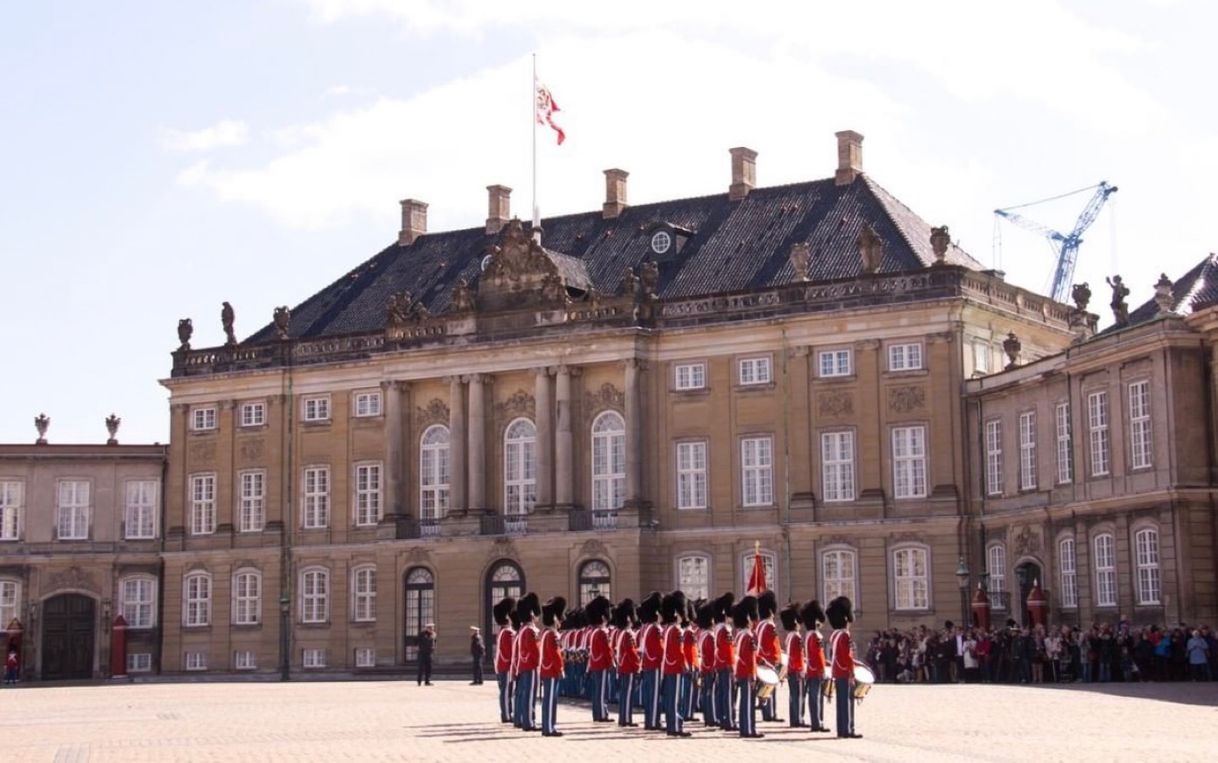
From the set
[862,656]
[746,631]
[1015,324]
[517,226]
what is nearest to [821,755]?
[746,631]

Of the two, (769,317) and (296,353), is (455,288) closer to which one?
(296,353)

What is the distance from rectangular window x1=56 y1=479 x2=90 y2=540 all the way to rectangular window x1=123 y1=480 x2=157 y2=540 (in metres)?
1.43

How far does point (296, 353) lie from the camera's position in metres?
66.9

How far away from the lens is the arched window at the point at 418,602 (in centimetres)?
6259

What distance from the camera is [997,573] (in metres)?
53.5

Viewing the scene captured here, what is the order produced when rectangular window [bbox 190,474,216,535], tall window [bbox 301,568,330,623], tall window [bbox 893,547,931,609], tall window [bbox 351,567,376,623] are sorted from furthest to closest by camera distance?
rectangular window [bbox 190,474,216,535] → tall window [bbox 301,568,330,623] → tall window [bbox 351,567,376,623] → tall window [bbox 893,547,931,609]

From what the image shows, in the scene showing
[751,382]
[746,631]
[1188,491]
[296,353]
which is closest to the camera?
[746,631]

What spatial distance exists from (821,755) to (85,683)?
43.0 metres

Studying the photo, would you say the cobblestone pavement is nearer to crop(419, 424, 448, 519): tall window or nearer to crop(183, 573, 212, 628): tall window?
crop(419, 424, 448, 519): tall window

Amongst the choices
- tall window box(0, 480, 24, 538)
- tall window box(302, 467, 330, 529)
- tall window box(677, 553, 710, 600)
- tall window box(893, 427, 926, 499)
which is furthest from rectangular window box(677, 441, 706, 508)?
tall window box(0, 480, 24, 538)

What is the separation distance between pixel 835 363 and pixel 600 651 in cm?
2788

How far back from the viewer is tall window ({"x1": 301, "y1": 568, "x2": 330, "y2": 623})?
65312 millimetres

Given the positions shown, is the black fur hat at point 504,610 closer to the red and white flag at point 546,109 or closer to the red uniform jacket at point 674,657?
the red uniform jacket at point 674,657

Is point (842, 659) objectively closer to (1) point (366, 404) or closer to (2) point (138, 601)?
(1) point (366, 404)
